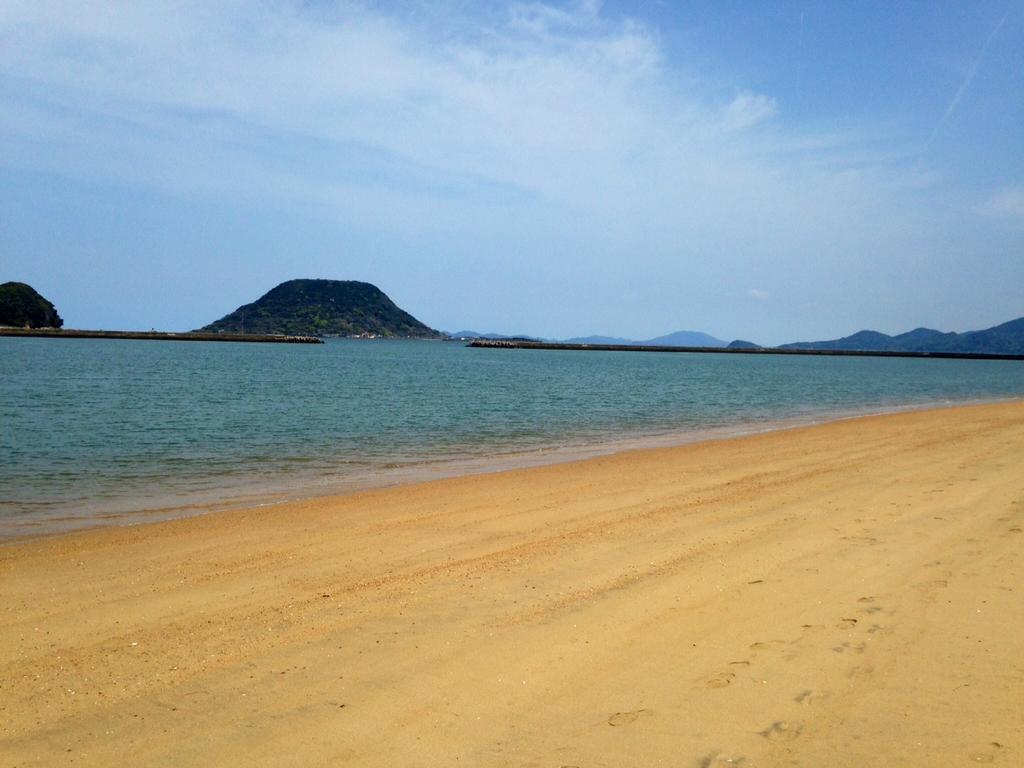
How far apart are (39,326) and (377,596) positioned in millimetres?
202182

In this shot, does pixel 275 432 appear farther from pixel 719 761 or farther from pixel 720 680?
pixel 719 761

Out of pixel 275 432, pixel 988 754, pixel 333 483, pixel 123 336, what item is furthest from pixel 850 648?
pixel 123 336

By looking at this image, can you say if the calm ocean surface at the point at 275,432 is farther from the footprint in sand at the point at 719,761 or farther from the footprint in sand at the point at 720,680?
the footprint in sand at the point at 719,761

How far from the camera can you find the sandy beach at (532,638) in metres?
3.97

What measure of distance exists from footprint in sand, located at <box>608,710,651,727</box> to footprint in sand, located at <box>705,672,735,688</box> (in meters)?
0.55

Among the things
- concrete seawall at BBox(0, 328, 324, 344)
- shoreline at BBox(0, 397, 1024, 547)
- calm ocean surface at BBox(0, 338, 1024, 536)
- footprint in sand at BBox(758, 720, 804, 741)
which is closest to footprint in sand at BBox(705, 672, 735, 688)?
footprint in sand at BBox(758, 720, 804, 741)

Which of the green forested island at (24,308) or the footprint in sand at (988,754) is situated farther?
the green forested island at (24,308)

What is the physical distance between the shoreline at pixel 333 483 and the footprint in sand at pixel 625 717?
831cm

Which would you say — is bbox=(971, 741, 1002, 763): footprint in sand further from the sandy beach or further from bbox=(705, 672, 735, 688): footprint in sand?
bbox=(705, 672, 735, 688): footprint in sand

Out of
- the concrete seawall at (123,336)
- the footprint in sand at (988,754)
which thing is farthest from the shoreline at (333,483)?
the concrete seawall at (123,336)

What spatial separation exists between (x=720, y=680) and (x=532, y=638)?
4.52 ft

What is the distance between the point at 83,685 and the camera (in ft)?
15.5

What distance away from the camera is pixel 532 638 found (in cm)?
536

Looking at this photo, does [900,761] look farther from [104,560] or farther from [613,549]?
[104,560]
